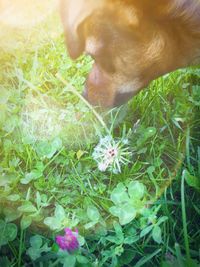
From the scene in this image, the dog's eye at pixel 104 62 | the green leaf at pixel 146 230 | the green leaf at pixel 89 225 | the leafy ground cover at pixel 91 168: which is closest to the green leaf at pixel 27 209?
the leafy ground cover at pixel 91 168

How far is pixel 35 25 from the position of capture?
1.27 m

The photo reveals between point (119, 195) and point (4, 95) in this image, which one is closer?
point (119, 195)

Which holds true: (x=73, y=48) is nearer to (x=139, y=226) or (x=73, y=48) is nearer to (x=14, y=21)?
(x=14, y=21)

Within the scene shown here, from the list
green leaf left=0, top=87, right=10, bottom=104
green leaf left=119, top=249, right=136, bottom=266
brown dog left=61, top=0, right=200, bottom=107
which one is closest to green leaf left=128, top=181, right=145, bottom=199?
green leaf left=119, top=249, right=136, bottom=266

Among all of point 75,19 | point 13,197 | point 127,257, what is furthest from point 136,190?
point 75,19

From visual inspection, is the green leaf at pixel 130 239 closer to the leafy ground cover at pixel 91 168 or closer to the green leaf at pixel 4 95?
the leafy ground cover at pixel 91 168

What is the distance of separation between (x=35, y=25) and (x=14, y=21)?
49 millimetres

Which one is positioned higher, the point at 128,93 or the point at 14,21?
the point at 14,21

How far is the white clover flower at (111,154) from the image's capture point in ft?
3.92

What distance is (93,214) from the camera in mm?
1123

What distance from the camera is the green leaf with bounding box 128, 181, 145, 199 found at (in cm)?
112

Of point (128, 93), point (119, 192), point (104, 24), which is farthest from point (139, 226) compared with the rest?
point (104, 24)

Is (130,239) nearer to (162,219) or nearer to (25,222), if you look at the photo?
(162,219)

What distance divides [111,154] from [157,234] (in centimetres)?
21
